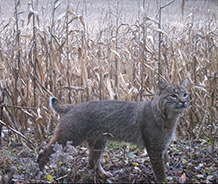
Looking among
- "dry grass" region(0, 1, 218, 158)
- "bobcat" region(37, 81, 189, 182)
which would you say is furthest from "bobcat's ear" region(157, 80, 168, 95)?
"dry grass" region(0, 1, 218, 158)

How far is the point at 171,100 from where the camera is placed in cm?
314

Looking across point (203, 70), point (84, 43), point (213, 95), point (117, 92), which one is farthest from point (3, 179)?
point (203, 70)

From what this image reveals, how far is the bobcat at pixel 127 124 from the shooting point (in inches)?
122

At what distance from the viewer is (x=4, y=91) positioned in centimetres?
344

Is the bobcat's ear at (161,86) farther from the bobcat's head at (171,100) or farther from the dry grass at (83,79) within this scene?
the dry grass at (83,79)

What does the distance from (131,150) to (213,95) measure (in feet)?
4.88

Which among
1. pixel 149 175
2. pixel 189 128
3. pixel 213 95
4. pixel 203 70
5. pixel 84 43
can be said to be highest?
pixel 84 43

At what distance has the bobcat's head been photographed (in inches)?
121

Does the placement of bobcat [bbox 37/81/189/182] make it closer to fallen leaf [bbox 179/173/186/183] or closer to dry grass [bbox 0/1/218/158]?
fallen leaf [bbox 179/173/186/183]

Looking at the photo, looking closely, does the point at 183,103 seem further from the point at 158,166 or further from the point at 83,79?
the point at 83,79

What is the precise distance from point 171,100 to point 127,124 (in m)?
0.60

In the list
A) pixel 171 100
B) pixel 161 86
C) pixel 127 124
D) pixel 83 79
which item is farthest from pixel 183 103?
pixel 83 79

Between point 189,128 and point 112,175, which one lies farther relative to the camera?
point 189,128

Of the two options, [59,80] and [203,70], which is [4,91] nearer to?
[59,80]
